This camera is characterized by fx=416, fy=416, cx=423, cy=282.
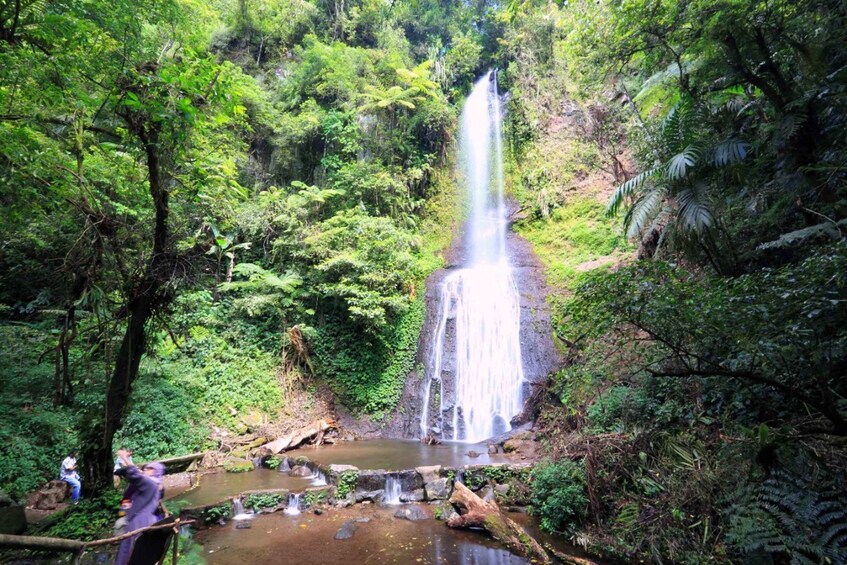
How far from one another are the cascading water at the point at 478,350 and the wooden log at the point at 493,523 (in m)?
4.94

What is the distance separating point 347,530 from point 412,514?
1.15 metres

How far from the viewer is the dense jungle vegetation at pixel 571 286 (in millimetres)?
4285

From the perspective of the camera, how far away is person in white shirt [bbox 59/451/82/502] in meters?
6.90

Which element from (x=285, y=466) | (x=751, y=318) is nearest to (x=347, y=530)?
(x=285, y=466)

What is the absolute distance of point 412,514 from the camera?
7.02 meters

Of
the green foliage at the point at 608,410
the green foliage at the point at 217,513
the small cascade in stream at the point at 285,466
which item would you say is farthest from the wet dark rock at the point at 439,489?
the small cascade in stream at the point at 285,466

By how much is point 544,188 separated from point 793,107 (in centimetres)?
1290

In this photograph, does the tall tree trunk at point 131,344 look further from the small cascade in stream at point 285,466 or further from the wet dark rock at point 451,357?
the wet dark rock at point 451,357

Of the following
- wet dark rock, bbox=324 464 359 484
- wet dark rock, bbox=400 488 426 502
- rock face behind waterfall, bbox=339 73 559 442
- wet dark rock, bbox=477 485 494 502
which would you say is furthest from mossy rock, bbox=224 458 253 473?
wet dark rock, bbox=477 485 494 502

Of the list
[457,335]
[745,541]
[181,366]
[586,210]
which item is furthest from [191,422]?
[586,210]

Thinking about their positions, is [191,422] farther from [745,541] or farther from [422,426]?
[745,541]

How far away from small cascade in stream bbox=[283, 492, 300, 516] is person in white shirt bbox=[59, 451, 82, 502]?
11.1 ft

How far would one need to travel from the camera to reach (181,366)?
11555mm

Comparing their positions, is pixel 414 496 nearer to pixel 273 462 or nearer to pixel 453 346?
pixel 273 462
